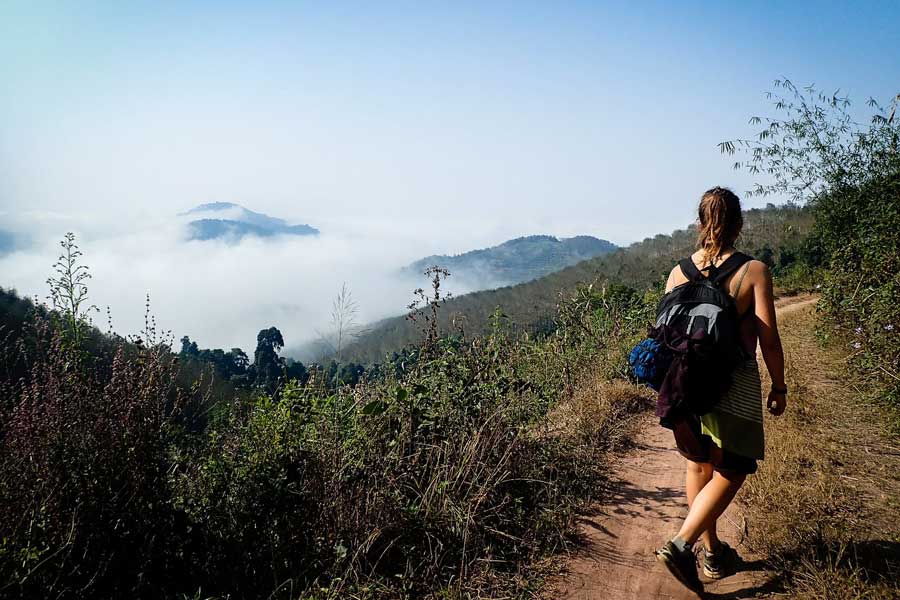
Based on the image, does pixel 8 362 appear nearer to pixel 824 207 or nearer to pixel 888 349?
pixel 888 349

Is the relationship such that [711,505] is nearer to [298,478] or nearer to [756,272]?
[756,272]

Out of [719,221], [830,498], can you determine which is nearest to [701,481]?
[830,498]

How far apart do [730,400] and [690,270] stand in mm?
711

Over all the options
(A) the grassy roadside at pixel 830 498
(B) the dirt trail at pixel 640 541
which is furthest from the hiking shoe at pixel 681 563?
(A) the grassy roadside at pixel 830 498

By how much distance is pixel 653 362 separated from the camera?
2852 millimetres

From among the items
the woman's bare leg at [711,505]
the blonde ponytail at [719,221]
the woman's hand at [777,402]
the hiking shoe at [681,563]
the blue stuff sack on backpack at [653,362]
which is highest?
the blonde ponytail at [719,221]

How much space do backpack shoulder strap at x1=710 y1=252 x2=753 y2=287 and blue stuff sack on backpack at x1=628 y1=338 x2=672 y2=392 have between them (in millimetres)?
441

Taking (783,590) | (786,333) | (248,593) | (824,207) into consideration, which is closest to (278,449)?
(248,593)

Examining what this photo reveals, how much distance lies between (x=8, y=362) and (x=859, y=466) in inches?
245

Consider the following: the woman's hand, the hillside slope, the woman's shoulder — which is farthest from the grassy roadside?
the hillside slope

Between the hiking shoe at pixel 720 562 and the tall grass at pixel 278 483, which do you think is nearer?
the tall grass at pixel 278 483

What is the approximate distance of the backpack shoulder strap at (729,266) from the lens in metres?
2.81

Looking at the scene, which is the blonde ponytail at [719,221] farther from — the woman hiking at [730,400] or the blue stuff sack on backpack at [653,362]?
the blue stuff sack on backpack at [653,362]

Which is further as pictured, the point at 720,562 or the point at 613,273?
the point at 613,273
